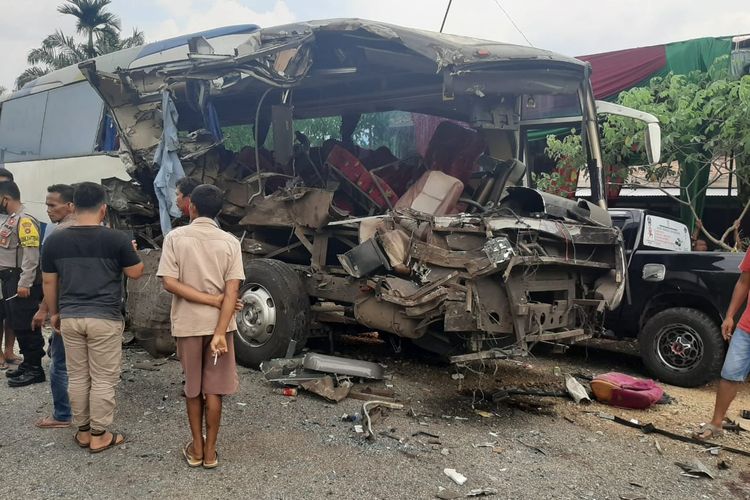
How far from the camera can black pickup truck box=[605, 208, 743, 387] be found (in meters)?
5.59

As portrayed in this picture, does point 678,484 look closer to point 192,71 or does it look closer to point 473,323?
point 473,323

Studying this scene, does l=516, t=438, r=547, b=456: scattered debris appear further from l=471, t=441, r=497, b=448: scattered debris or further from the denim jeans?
the denim jeans

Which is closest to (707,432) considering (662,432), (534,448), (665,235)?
(662,432)

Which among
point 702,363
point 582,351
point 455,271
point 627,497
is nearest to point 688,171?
point 582,351

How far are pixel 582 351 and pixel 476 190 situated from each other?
2.63m

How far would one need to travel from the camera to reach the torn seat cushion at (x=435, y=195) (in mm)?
5340

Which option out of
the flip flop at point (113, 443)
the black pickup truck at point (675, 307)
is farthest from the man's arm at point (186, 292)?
the black pickup truck at point (675, 307)

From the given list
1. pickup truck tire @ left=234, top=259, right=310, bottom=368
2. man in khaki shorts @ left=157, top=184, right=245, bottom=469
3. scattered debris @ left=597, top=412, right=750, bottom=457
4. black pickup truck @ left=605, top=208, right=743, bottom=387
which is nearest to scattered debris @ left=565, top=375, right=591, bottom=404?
scattered debris @ left=597, top=412, right=750, bottom=457

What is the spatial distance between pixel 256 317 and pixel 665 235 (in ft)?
14.4

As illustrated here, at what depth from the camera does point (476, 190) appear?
232 inches

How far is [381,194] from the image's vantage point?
605 centimetres

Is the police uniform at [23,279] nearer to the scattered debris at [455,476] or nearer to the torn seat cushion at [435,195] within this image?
the torn seat cushion at [435,195]

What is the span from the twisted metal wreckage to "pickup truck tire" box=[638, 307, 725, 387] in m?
1.01

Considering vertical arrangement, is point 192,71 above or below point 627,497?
above
